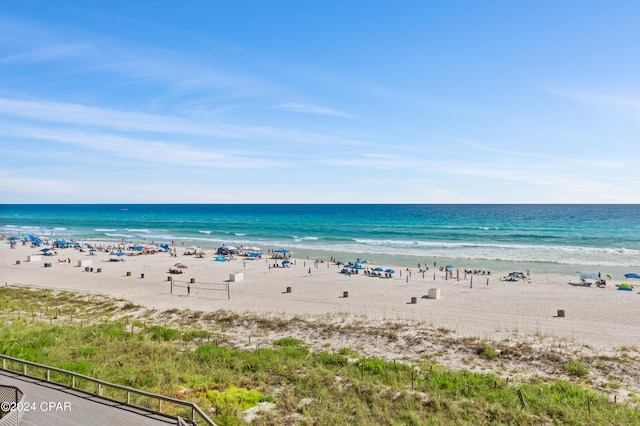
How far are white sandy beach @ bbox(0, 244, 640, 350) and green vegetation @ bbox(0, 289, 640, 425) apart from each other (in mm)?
6568

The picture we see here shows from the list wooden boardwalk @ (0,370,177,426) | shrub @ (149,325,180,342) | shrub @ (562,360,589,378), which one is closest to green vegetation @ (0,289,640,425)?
shrub @ (562,360,589,378)

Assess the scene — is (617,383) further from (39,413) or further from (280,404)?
(39,413)

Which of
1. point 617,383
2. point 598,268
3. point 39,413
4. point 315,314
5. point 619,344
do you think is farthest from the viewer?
point 598,268

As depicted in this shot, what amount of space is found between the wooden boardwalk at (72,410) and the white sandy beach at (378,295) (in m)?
16.1

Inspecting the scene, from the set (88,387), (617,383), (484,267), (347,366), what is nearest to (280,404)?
(347,366)

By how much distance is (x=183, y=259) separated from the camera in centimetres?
5144

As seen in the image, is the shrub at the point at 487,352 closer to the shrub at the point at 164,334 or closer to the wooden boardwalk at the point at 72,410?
the wooden boardwalk at the point at 72,410

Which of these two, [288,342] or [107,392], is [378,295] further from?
[107,392]

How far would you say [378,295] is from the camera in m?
32.5

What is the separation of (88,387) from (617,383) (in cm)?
1867

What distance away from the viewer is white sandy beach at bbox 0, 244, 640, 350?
24172mm

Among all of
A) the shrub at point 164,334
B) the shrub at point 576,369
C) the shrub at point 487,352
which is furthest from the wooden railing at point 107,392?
the shrub at point 576,369

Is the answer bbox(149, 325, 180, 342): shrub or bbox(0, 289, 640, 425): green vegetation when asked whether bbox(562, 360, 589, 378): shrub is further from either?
bbox(149, 325, 180, 342): shrub

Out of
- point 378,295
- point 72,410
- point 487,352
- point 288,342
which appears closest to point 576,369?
point 487,352
